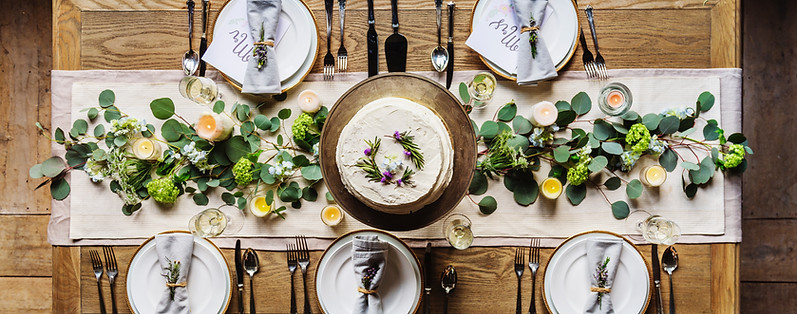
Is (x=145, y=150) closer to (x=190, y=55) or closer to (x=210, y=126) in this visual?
(x=210, y=126)

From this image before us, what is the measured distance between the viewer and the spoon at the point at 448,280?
5.69 feet

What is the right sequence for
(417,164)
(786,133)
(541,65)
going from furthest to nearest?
(786,133)
(541,65)
(417,164)

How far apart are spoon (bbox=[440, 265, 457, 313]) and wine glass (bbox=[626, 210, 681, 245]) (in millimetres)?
745

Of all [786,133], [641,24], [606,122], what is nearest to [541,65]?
[606,122]

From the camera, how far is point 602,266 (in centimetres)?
167

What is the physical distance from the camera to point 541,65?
170cm

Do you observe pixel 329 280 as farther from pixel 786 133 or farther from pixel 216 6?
pixel 786 133

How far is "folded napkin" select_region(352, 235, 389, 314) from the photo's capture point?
158 centimetres

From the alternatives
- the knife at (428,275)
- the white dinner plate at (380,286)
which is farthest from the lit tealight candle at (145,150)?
the knife at (428,275)

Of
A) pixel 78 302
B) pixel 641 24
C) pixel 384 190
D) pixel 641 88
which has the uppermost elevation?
pixel 641 24

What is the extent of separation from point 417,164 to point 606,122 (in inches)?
36.0

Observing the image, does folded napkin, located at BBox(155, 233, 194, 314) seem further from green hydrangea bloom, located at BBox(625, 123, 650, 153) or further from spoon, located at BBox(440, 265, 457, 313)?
green hydrangea bloom, located at BBox(625, 123, 650, 153)

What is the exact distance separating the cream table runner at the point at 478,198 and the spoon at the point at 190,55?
0.18 feet

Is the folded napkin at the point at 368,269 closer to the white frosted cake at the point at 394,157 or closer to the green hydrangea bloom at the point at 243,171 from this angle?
the white frosted cake at the point at 394,157
